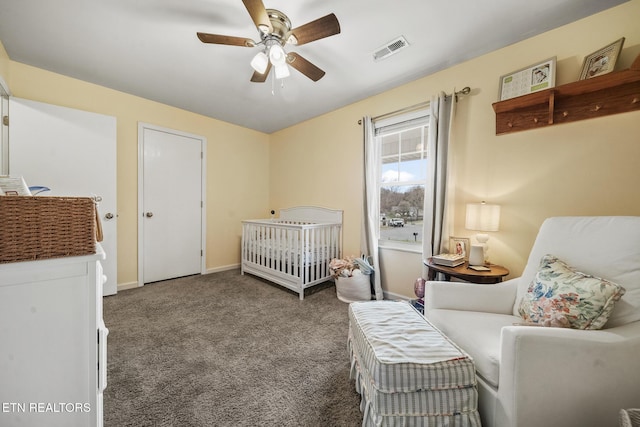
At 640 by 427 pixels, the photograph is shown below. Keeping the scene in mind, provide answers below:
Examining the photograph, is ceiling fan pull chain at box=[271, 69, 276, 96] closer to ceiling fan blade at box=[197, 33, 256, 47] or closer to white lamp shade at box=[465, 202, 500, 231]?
ceiling fan blade at box=[197, 33, 256, 47]

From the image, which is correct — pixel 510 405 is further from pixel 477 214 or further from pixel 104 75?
pixel 104 75

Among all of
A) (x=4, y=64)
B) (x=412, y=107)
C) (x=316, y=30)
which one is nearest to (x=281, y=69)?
(x=316, y=30)

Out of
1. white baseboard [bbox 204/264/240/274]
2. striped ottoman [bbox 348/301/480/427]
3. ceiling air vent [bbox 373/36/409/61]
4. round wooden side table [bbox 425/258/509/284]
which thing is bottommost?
white baseboard [bbox 204/264/240/274]

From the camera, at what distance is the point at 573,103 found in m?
1.61

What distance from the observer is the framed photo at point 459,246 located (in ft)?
6.73

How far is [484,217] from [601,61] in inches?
46.5

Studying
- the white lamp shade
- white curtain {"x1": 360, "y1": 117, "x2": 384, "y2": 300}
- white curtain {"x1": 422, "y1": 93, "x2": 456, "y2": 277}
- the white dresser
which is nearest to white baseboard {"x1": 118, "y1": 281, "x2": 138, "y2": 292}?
the white dresser

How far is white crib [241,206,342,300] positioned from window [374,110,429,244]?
0.67m

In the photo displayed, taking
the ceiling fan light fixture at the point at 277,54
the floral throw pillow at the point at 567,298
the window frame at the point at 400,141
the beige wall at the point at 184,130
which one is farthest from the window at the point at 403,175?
the beige wall at the point at 184,130

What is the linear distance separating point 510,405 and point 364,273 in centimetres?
166

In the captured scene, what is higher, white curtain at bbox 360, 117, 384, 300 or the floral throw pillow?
white curtain at bbox 360, 117, 384, 300

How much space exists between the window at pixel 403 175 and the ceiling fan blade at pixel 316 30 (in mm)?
1367

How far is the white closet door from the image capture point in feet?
6.86

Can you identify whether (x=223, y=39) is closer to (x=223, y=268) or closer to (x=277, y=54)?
(x=277, y=54)
